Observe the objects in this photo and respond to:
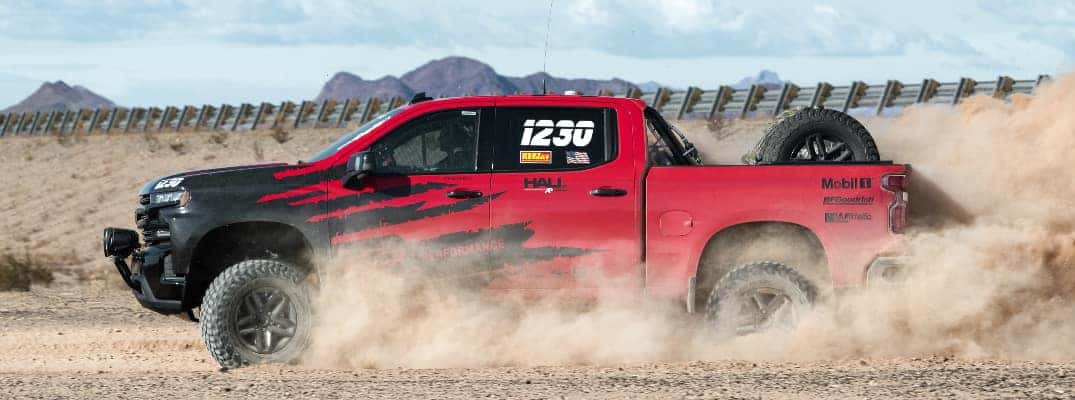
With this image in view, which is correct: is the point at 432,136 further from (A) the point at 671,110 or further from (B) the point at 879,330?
(A) the point at 671,110

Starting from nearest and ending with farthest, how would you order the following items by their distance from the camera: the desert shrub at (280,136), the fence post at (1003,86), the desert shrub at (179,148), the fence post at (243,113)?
the fence post at (1003,86) → the desert shrub at (280,136) → the desert shrub at (179,148) → the fence post at (243,113)

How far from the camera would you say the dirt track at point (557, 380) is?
750cm

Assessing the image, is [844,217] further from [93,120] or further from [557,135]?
[93,120]

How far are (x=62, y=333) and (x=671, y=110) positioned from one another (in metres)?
26.1

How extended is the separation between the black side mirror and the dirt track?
3.83 ft

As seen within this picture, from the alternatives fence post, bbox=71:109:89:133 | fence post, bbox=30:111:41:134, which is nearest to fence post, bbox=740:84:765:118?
fence post, bbox=71:109:89:133

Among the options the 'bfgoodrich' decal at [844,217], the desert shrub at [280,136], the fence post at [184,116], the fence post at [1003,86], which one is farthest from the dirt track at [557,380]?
the fence post at [184,116]

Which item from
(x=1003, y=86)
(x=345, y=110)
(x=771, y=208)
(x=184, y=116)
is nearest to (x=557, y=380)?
(x=771, y=208)

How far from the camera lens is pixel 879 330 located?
8.88 metres

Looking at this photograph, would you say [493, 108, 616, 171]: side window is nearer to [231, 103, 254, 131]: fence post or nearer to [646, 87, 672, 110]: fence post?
[646, 87, 672, 110]: fence post

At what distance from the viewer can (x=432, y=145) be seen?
349 inches

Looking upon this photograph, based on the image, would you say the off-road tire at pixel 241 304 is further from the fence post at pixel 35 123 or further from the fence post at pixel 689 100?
the fence post at pixel 35 123

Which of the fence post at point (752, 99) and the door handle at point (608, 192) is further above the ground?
the fence post at point (752, 99)

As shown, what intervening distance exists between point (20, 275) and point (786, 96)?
72.7ft
